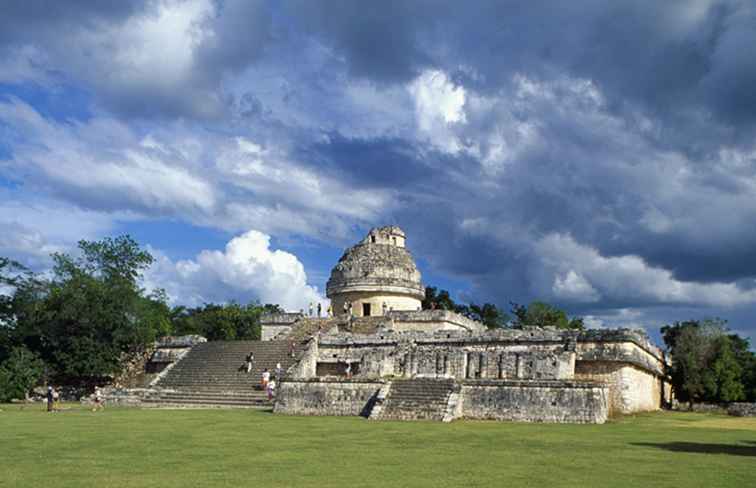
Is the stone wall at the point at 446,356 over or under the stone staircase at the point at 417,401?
over

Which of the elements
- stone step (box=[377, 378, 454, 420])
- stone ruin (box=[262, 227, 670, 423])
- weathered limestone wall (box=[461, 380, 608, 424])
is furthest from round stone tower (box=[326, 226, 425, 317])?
weathered limestone wall (box=[461, 380, 608, 424])

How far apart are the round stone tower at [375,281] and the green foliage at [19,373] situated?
51.4 ft

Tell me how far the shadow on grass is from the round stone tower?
25467mm

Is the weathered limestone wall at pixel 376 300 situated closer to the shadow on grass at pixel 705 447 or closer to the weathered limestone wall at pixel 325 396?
the weathered limestone wall at pixel 325 396

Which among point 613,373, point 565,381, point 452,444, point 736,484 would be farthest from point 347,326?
point 736,484

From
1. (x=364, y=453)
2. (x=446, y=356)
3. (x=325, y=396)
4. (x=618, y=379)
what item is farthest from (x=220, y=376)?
(x=364, y=453)

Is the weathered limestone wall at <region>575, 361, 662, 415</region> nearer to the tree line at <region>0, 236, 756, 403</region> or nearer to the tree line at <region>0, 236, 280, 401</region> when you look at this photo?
the tree line at <region>0, 236, 756, 403</region>

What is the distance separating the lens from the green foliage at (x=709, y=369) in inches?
1451

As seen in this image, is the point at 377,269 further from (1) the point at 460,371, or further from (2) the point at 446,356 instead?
(1) the point at 460,371

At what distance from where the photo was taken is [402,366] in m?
28.0

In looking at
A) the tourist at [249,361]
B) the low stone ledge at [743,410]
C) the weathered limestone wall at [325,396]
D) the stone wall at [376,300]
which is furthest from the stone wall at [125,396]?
the low stone ledge at [743,410]

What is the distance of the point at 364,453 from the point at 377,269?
27836 millimetres

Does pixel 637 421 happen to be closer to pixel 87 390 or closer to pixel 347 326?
pixel 347 326

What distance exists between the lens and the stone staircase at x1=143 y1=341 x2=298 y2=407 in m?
29.3
